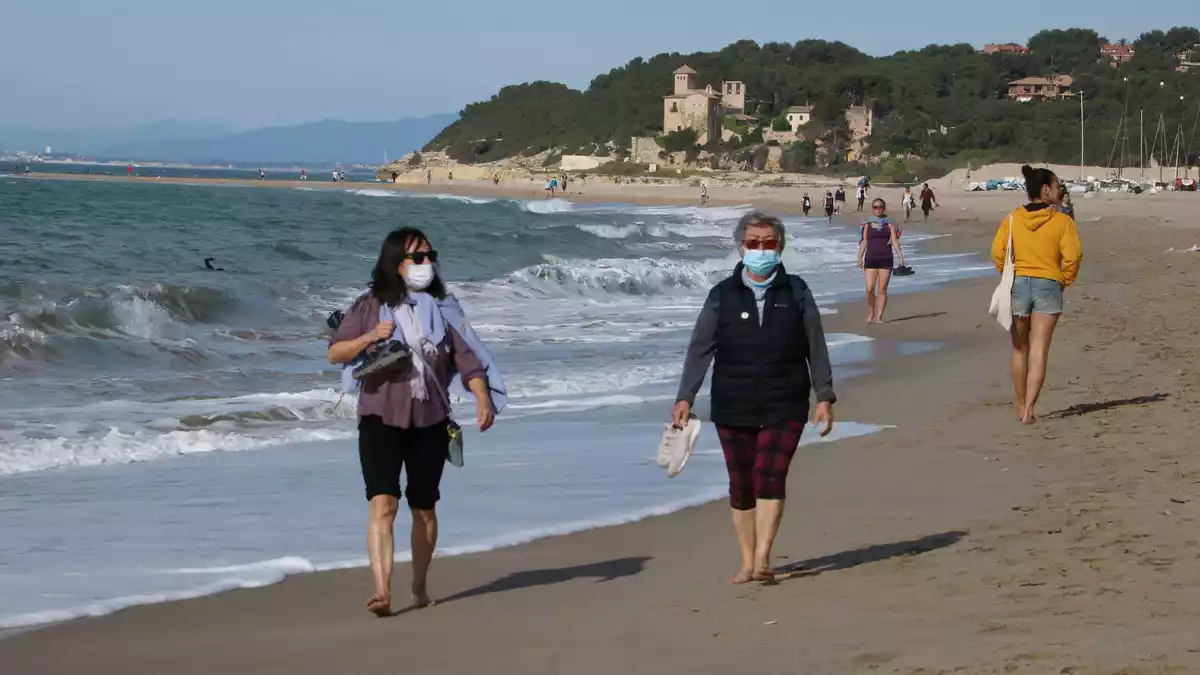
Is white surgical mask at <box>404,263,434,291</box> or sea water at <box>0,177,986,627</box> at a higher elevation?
white surgical mask at <box>404,263,434,291</box>

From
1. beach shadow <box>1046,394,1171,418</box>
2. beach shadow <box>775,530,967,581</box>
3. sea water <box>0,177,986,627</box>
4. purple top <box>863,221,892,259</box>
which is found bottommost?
sea water <box>0,177,986,627</box>

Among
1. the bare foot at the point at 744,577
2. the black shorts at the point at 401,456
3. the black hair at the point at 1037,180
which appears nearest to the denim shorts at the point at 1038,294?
the black hair at the point at 1037,180

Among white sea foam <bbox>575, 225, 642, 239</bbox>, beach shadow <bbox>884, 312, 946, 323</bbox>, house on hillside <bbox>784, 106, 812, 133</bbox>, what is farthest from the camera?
house on hillside <bbox>784, 106, 812, 133</bbox>

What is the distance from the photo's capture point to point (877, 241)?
16.3 m

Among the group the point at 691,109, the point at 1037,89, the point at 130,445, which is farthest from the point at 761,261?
the point at 1037,89

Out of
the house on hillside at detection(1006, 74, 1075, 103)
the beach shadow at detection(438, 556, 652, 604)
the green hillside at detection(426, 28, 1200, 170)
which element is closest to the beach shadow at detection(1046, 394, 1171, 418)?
the beach shadow at detection(438, 556, 652, 604)

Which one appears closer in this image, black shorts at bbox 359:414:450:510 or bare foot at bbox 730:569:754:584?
black shorts at bbox 359:414:450:510

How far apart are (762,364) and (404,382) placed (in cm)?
130

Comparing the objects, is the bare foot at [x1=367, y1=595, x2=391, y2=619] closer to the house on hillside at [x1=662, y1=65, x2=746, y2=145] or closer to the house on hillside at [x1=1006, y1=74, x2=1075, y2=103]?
the house on hillside at [x1=662, y1=65, x2=746, y2=145]

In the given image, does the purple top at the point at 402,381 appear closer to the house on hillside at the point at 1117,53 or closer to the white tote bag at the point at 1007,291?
the white tote bag at the point at 1007,291

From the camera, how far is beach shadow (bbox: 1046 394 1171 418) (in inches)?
374

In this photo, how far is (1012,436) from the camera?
8.78 metres

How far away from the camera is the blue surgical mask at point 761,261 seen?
5285 mm

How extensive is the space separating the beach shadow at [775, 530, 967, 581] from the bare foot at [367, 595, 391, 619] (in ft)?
4.89
